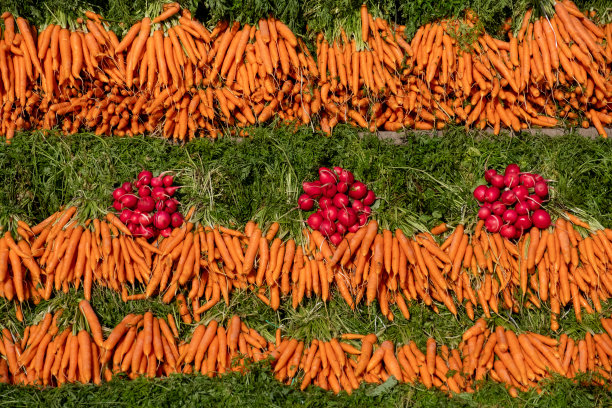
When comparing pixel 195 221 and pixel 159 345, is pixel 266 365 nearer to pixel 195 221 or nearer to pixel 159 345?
pixel 159 345

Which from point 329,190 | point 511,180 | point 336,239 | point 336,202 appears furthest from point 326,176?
point 511,180

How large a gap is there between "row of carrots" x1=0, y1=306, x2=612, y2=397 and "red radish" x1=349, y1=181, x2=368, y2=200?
992 millimetres

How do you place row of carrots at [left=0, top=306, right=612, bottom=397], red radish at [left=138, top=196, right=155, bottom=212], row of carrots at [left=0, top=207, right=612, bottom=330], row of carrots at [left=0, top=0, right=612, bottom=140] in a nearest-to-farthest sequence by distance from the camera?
row of carrots at [left=0, top=306, right=612, bottom=397]
row of carrots at [left=0, top=207, right=612, bottom=330]
red radish at [left=138, top=196, right=155, bottom=212]
row of carrots at [left=0, top=0, right=612, bottom=140]

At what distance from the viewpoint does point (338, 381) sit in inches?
135

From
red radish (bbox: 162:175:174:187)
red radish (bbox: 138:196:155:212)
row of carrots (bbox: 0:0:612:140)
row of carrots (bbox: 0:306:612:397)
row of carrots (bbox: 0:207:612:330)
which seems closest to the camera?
row of carrots (bbox: 0:306:612:397)

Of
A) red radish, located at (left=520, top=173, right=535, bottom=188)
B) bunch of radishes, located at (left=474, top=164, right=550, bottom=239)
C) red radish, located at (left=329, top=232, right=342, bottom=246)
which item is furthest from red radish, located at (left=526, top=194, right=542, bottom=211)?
red radish, located at (left=329, top=232, right=342, bottom=246)

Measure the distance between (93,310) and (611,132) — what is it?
14.8 ft

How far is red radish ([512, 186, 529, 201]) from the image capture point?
3.69 meters

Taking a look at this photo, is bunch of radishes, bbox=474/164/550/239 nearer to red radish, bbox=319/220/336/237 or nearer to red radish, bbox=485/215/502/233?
red radish, bbox=485/215/502/233

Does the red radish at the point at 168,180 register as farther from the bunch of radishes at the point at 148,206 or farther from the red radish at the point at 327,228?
the red radish at the point at 327,228

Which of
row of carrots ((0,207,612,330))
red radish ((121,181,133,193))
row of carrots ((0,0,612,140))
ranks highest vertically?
row of carrots ((0,0,612,140))

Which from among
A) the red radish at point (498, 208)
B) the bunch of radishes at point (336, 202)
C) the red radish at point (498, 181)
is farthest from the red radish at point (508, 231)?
the bunch of radishes at point (336, 202)

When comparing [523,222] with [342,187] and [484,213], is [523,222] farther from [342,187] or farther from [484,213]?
[342,187]

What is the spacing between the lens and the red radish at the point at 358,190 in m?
3.74
